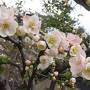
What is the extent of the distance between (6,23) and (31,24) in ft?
0.34

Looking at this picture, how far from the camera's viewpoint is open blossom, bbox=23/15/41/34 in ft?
4.50

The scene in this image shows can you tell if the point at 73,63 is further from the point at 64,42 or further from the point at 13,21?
the point at 13,21

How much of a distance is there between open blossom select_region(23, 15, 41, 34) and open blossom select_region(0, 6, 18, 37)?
0.16 ft

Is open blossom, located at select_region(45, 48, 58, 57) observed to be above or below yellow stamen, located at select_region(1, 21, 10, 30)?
below

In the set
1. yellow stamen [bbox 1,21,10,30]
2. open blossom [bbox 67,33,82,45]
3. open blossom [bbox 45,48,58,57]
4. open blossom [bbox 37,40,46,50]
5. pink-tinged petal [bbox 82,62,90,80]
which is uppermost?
yellow stamen [bbox 1,21,10,30]

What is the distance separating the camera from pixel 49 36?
1.37m

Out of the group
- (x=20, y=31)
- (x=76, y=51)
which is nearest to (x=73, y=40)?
(x=76, y=51)

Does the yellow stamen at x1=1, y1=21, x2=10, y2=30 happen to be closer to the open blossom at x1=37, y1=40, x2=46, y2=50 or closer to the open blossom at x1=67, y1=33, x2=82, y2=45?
the open blossom at x1=37, y1=40, x2=46, y2=50

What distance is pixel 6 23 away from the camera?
1.36m

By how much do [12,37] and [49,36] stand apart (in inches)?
5.9

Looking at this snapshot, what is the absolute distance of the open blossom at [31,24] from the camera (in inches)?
54.0

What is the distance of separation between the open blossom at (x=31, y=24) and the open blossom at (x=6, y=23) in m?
0.05

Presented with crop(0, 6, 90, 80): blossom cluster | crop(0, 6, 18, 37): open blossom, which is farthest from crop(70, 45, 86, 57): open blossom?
crop(0, 6, 18, 37): open blossom

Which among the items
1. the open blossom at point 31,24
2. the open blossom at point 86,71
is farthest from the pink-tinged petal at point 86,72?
the open blossom at point 31,24
